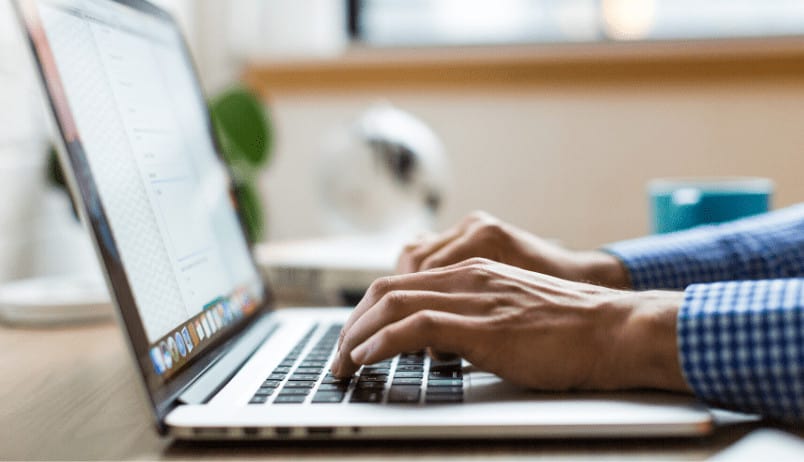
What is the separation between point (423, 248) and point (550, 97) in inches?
40.4

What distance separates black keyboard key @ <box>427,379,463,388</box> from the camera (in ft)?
1.60

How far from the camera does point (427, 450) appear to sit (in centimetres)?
41

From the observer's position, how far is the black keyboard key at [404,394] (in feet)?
1.49

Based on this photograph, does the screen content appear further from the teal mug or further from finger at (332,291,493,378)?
the teal mug

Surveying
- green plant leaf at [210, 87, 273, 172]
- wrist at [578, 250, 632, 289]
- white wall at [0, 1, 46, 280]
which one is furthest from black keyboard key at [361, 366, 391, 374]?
green plant leaf at [210, 87, 273, 172]

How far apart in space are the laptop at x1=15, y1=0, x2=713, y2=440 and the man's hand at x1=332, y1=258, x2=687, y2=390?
0.05 ft

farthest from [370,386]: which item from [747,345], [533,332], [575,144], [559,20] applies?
[559,20]

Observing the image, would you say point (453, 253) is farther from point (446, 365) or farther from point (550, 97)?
point (550, 97)

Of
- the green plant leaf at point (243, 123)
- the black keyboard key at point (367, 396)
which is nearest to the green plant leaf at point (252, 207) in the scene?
the green plant leaf at point (243, 123)

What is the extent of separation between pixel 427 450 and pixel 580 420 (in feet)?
0.27

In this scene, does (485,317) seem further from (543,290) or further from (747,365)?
(747,365)

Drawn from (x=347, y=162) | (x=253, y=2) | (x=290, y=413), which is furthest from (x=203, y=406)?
(x=253, y=2)

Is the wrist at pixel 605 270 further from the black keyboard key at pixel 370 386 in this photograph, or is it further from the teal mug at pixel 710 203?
the black keyboard key at pixel 370 386

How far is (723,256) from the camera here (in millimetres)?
825
